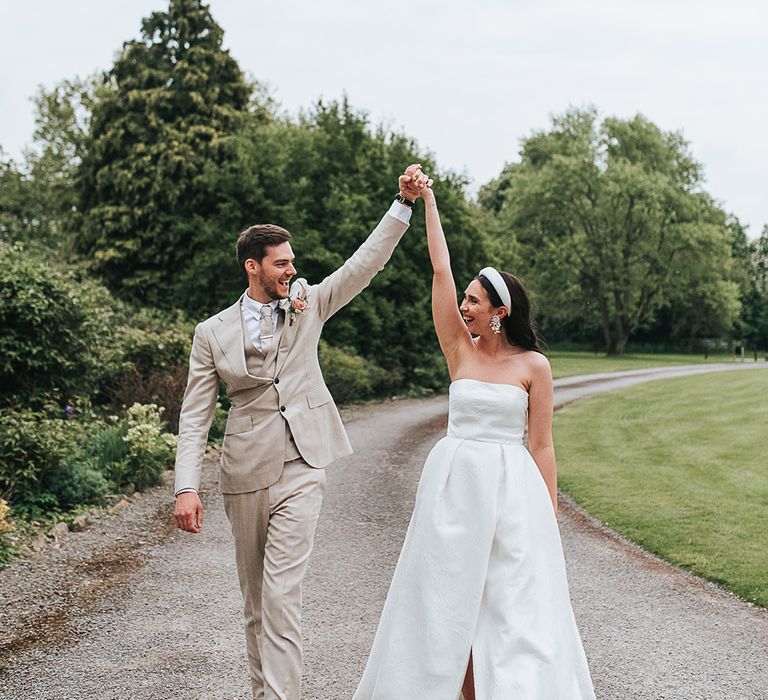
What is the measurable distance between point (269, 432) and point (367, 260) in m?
0.92

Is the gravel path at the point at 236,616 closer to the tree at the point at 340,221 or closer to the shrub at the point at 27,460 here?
the shrub at the point at 27,460

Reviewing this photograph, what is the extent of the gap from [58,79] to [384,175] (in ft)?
84.3

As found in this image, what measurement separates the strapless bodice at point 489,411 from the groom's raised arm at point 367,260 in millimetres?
704

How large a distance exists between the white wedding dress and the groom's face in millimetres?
929

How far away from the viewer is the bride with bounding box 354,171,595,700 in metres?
3.68

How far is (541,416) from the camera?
3.99 meters

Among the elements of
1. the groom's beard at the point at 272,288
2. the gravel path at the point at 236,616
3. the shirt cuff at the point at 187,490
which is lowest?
the gravel path at the point at 236,616

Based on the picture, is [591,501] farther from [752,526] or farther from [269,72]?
[269,72]

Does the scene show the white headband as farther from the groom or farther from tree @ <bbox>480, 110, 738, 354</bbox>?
tree @ <bbox>480, 110, 738, 354</bbox>

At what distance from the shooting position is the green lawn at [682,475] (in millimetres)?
8102

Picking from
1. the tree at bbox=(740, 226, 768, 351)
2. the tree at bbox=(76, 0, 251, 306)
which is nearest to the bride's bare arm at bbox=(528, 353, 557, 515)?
the tree at bbox=(76, 0, 251, 306)

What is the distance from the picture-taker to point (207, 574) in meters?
6.91

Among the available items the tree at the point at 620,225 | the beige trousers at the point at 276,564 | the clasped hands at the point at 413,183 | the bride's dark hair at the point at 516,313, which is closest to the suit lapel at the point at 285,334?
the beige trousers at the point at 276,564

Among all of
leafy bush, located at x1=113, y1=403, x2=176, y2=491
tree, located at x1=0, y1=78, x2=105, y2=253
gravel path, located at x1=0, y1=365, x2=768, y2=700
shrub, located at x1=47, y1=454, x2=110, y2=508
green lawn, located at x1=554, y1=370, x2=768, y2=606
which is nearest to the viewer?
gravel path, located at x1=0, y1=365, x2=768, y2=700
